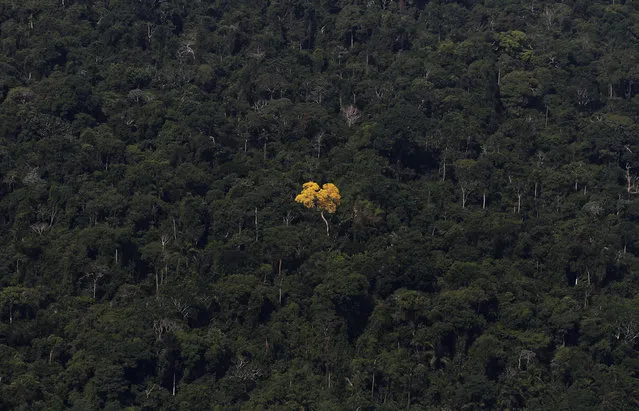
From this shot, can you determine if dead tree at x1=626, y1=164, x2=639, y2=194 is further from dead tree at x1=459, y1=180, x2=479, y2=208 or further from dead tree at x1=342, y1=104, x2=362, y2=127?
dead tree at x1=342, y1=104, x2=362, y2=127

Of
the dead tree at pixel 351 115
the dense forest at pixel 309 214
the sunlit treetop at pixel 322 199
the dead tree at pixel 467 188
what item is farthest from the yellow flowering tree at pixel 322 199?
the dead tree at pixel 351 115

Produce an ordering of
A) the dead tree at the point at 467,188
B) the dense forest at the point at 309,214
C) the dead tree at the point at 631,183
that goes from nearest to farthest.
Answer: the dense forest at the point at 309,214 → the dead tree at the point at 467,188 → the dead tree at the point at 631,183

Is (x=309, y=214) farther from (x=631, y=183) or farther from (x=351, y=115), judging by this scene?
(x=631, y=183)

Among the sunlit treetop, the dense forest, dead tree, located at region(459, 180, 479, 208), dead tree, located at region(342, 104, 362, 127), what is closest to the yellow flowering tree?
the sunlit treetop

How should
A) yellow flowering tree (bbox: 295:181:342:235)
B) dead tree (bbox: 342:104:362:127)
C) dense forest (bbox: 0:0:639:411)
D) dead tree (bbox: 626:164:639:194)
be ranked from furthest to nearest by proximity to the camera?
dead tree (bbox: 342:104:362:127) → dead tree (bbox: 626:164:639:194) → yellow flowering tree (bbox: 295:181:342:235) → dense forest (bbox: 0:0:639:411)

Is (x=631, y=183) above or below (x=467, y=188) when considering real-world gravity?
above

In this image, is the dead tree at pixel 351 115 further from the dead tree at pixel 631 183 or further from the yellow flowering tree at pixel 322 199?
the dead tree at pixel 631 183

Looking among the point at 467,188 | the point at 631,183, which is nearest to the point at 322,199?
the point at 467,188

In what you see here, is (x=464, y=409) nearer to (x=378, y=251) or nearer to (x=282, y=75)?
(x=378, y=251)
